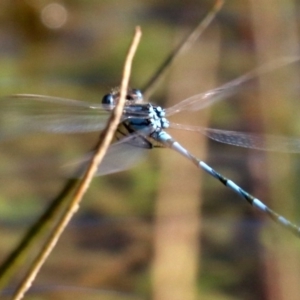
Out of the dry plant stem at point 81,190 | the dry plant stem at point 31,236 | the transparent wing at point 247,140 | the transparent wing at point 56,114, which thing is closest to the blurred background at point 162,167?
the transparent wing at point 247,140

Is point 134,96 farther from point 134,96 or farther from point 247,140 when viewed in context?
point 247,140

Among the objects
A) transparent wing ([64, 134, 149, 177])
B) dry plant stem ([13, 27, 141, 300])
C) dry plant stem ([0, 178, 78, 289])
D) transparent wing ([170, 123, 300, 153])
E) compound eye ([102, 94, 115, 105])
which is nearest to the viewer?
dry plant stem ([13, 27, 141, 300])

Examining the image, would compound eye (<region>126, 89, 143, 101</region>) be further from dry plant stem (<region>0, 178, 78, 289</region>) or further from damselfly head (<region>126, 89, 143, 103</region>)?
dry plant stem (<region>0, 178, 78, 289</region>)

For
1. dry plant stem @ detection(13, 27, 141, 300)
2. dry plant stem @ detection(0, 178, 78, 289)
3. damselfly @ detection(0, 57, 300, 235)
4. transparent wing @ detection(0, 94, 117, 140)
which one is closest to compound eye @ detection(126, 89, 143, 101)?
damselfly @ detection(0, 57, 300, 235)

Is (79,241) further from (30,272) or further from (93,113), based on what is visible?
(30,272)

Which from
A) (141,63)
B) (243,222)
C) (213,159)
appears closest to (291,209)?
(243,222)

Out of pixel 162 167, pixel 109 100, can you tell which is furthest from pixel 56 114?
pixel 162 167

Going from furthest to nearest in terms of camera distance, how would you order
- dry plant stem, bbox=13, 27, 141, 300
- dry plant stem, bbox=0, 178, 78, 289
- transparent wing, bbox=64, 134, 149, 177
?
transparent wing, bbox=64, 134, 149, 177, dry plant stem, bbox=0, 178, 78, 289, dry plant stem, bbox=13, 27, 141, 300

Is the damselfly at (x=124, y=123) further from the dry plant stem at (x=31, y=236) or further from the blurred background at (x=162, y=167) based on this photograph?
the dry plant stem at (x=31, y=236)
